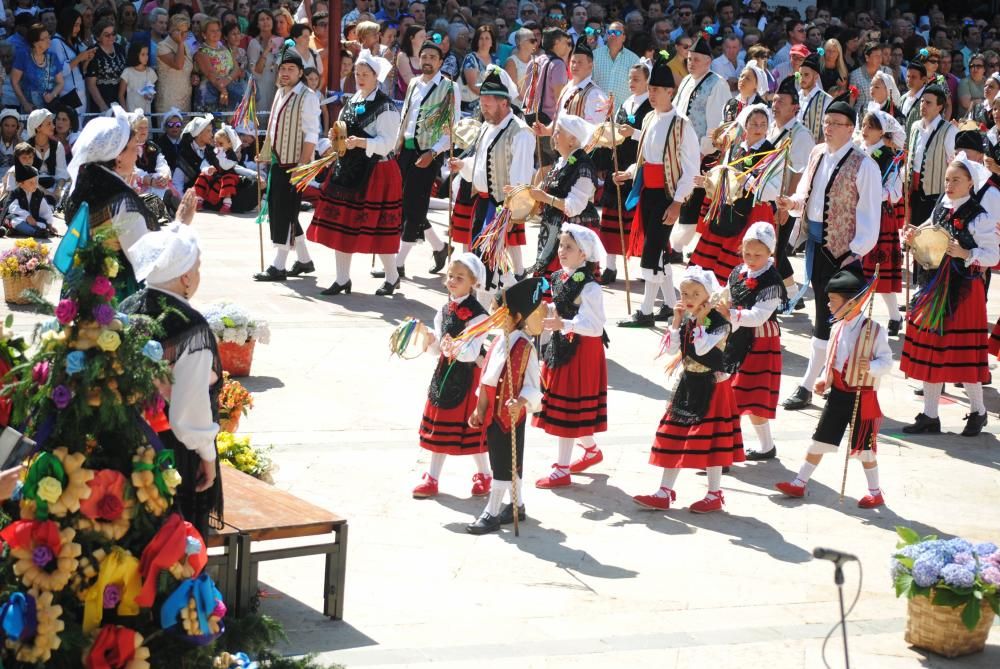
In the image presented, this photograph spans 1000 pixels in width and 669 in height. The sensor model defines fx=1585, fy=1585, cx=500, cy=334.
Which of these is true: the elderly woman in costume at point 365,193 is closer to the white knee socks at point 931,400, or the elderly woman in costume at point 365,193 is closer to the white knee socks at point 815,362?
the white knee socks at point 815,362

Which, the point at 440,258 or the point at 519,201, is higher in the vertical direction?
the point at 519,201

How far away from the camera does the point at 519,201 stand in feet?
33.7

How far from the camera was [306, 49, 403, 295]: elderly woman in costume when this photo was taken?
1208cm

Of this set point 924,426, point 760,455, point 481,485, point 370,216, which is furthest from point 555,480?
point 370,216

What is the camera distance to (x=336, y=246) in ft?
40.7

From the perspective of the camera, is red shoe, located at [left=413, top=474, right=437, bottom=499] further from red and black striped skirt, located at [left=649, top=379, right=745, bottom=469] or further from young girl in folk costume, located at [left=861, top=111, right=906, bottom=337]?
young girl in folk costume, located at [left=861, top=111, right=906, bottom=337]

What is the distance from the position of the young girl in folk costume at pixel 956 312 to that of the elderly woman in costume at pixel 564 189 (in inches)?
81.4

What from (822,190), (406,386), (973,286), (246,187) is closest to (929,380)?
(973,286)

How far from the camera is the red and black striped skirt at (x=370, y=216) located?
1232cm

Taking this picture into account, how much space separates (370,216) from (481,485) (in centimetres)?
461

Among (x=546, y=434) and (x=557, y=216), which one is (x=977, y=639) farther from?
(x=557, y=216)

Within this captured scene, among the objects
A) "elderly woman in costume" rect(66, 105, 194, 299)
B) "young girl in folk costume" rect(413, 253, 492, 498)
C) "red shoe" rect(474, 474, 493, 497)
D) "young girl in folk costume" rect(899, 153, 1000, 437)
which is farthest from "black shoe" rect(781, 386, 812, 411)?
"elderly woman in costume" rect(66, 105, 194, 299)

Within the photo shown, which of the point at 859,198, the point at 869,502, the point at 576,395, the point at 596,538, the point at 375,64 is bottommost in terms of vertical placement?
the point at 596,538

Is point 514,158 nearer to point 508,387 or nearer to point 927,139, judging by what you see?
point 508,387
